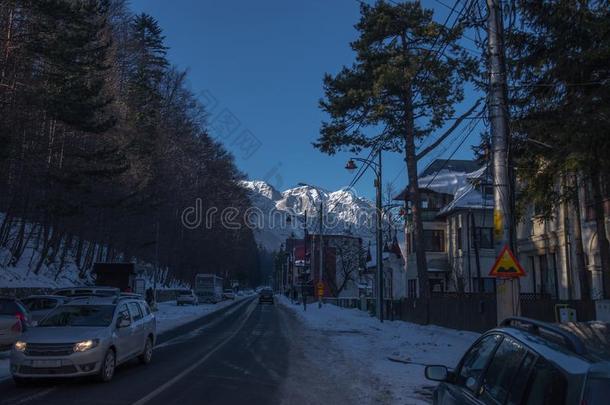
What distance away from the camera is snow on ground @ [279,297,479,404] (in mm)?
11773

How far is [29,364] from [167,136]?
189 feet

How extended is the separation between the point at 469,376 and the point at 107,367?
8.96 meters

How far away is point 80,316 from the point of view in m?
13.0

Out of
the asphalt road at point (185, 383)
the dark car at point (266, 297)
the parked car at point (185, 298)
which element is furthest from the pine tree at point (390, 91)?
the dark car at point (266, 297)

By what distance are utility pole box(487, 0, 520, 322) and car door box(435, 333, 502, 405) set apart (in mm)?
6756

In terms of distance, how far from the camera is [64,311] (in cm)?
1321

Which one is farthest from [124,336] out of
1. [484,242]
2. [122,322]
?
[484,242]

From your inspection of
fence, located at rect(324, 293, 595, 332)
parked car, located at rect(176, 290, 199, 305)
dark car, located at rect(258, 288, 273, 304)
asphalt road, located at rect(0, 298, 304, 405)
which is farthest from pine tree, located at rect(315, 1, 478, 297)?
dark car, located at rect(258, 288, 273, 304)

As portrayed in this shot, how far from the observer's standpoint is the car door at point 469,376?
4.62 m

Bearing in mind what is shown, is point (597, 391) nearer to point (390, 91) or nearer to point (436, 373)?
point (436, 373)

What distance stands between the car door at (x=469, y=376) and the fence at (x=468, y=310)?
44.9ft

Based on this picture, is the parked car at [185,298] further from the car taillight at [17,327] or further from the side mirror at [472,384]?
the side mirror at [472,384]

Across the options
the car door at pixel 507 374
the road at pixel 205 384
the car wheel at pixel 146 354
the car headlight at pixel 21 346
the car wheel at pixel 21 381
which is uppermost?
the car door at pixel 507 374

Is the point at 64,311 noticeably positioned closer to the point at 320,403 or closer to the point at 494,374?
the point at 320,403
